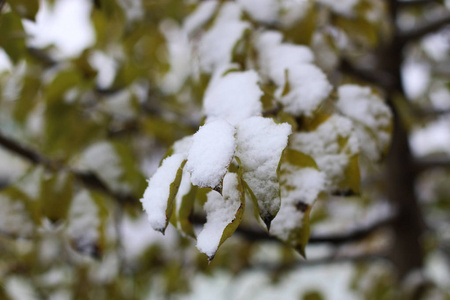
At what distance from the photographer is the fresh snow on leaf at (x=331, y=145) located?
1.18 feet

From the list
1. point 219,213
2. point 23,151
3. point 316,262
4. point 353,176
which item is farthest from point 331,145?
point 316,262

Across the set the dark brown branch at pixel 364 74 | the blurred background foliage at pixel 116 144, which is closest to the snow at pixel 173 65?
the blurred background foliage at pixel 116 144

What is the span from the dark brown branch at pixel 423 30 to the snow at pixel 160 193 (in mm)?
1004

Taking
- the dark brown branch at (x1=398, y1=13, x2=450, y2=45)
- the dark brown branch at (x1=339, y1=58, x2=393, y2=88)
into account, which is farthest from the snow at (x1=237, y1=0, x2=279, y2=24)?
the dark brown branch at (x1=398, y1=13, x2=450, y2=45)

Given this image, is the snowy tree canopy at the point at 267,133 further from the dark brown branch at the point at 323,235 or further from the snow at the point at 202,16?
the dark brown branch at the point at 323,235

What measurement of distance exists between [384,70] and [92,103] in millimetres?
904

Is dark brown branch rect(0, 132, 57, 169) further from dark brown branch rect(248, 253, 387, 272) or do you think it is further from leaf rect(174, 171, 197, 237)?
dark brown branch rect(248, 253, 387, 272)

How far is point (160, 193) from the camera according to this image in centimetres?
28

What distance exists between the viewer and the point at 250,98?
331 mm

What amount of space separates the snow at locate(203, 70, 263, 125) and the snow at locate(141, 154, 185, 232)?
0.07 m

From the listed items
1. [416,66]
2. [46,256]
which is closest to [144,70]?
[46,256]

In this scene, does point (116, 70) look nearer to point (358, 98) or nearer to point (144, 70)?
point (144, 70)

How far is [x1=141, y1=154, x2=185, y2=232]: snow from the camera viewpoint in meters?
0.27

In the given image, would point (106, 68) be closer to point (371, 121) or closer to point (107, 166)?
point (107, 166)
